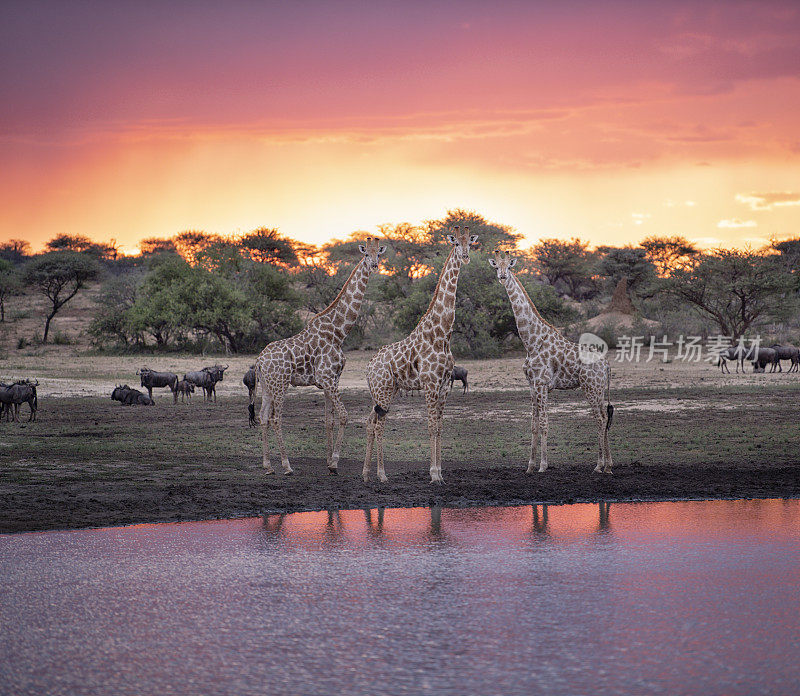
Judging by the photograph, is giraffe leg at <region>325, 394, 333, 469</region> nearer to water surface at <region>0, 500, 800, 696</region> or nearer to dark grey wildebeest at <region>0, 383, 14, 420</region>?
water surface at <region>0, 500, 800, 696</region>

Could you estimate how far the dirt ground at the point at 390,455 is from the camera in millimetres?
10828

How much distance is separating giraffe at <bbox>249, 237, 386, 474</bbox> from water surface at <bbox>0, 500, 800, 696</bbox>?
9.91 ft

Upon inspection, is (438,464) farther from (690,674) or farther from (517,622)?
(690,674)

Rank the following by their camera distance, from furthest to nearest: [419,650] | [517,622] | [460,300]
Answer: [460,300] → [517,622] → [419,650]

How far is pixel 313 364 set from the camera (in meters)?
12.9

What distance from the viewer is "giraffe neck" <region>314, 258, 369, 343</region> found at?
13023 mm

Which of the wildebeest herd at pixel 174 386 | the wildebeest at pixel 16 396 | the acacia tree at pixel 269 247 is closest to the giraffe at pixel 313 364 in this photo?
the wildebeest at pixel 16 396

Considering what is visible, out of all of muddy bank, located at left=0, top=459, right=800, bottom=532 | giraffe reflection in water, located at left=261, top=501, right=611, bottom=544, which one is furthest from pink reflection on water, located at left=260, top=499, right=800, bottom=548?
muddy bank, located at left=0, top=459, right=800, bottom=532

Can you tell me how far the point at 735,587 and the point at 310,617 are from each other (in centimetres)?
338

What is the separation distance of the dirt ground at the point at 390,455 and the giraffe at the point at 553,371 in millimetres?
554

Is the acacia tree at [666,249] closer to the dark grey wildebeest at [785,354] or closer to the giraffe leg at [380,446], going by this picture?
the dark grey wildebeest at [785,354]

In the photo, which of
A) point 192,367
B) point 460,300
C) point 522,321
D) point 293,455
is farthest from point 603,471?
point 460,300

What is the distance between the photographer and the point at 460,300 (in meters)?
45.5

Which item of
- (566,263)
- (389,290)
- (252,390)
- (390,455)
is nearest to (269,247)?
(389,290)
